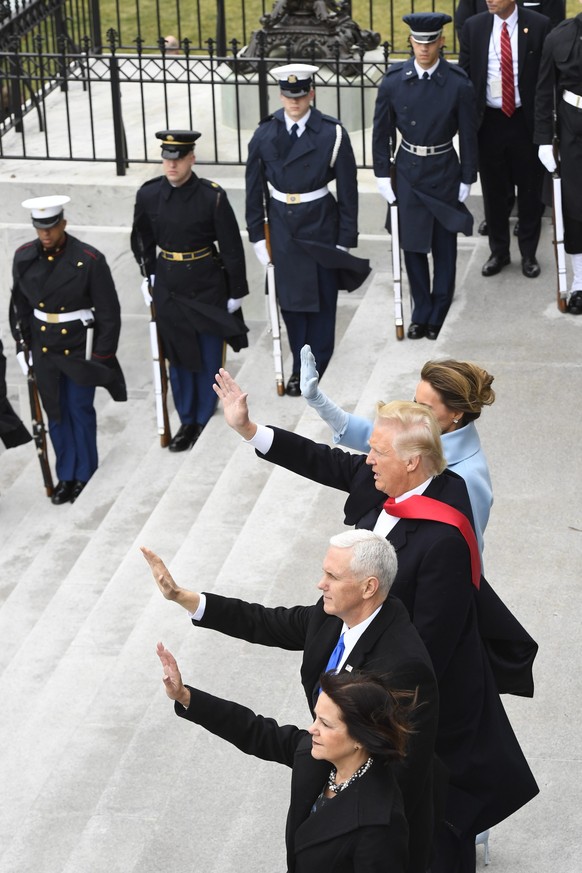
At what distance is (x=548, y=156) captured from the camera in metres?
7.01

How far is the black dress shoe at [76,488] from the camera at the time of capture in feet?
25.3

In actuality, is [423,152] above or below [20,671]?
above

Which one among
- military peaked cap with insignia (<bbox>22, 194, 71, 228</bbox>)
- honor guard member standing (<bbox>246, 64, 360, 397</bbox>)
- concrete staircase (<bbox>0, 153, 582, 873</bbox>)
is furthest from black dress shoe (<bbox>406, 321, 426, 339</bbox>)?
military peaked cap with insignia (<bbox>22, 194, 71, 228</bbox>)

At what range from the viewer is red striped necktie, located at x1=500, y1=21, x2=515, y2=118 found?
7.21 m

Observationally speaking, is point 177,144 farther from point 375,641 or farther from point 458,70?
point 375,641

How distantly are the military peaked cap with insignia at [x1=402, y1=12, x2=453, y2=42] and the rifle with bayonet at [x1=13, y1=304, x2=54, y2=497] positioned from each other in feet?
8.09

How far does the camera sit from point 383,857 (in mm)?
2770

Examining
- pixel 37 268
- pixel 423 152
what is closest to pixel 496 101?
pixel 423 152

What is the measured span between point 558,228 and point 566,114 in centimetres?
55

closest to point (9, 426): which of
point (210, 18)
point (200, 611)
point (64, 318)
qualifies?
point (64, 318)

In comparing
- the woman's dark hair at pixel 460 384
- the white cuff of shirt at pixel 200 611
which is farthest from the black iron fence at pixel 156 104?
the white cuff of shirt at pixel 200 611

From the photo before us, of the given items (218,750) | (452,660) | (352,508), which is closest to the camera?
(452,660)

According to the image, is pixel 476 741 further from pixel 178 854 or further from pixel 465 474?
pixel 178 854

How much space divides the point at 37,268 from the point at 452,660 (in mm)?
4440
